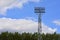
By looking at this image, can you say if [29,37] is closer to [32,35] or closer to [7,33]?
[32,35]

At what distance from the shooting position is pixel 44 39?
383 ft

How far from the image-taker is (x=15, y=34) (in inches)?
4936

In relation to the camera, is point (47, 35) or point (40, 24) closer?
point (40, 24)

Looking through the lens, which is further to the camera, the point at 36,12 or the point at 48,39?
the point at 48,39

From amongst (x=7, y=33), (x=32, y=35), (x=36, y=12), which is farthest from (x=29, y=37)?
(x=36, y=12)

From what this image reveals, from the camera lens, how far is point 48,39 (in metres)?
119

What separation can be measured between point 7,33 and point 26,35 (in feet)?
28.1

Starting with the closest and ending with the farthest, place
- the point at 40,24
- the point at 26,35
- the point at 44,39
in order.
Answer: the point at 40,24
the point at 44,39
the point at 26,35

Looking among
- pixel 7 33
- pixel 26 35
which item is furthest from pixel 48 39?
pixel 7 33

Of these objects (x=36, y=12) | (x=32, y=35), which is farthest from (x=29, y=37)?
(x=36, y=12)

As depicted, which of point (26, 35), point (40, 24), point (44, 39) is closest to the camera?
point (40, 24)

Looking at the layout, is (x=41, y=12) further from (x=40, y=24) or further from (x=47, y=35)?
(x=47, y=35)

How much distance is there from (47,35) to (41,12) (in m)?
54.2

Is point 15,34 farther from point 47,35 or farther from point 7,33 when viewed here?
point 47,35
